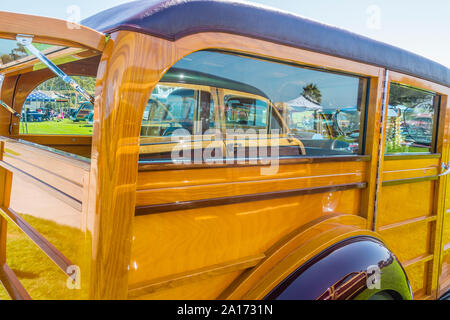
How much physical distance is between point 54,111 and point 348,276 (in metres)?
1.85

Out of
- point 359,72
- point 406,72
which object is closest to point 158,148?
point 359,72

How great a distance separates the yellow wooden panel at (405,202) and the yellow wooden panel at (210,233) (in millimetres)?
601

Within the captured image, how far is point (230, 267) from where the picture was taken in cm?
138

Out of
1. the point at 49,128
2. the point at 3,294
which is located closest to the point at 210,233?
the point at 3,294

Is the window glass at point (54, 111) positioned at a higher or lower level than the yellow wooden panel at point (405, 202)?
higher

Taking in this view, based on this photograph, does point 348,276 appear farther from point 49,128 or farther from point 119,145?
point 49,128

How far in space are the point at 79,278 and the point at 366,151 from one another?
1.67 m

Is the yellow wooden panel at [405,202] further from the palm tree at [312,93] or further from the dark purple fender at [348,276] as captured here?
the palm tree at [312,93]

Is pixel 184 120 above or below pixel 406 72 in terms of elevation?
below

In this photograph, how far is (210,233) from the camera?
134 cm

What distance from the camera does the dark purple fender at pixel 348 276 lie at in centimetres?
142

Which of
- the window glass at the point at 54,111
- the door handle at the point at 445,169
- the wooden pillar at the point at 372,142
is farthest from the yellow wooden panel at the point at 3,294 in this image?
the door handle at the point at 445,169

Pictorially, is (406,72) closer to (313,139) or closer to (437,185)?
(313,139)

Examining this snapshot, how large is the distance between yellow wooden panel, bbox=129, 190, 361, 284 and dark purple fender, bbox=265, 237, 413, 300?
0.66 ft
